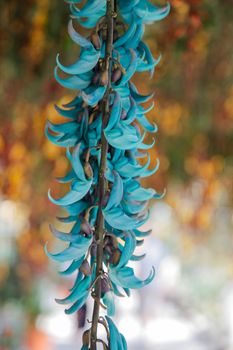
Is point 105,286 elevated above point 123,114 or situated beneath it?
situated beneath

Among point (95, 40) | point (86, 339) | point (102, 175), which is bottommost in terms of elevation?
point (86, 339)

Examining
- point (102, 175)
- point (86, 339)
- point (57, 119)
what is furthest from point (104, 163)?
point (57, 119)

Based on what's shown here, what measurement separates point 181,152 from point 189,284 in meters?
1.80

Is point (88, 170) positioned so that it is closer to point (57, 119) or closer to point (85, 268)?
point (85, 268)

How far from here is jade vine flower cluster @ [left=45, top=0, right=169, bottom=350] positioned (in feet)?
1.37

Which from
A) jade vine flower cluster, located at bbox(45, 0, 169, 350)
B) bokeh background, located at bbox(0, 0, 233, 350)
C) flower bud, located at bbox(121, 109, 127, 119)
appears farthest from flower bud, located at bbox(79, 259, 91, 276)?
bokeh background, located at bbox(0, 0, 233, 350)

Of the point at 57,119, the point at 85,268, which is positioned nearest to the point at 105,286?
the point at 85,268

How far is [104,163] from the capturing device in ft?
1.38

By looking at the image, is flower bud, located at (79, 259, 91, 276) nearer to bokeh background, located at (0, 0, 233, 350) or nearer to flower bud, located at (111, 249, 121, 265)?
flower bud, located at (111, 249, 121, 265)

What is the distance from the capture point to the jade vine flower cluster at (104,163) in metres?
0.42

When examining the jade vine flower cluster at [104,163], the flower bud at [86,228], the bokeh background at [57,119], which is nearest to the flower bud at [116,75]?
the jade vine flower cluster at [104,163]

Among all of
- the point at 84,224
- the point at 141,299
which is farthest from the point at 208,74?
the point at 141,299

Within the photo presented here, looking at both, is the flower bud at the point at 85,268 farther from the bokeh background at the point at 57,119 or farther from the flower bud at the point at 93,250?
the bokeh background at the point at 57,119

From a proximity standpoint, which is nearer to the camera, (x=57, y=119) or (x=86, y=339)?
(x=86, y=339)
